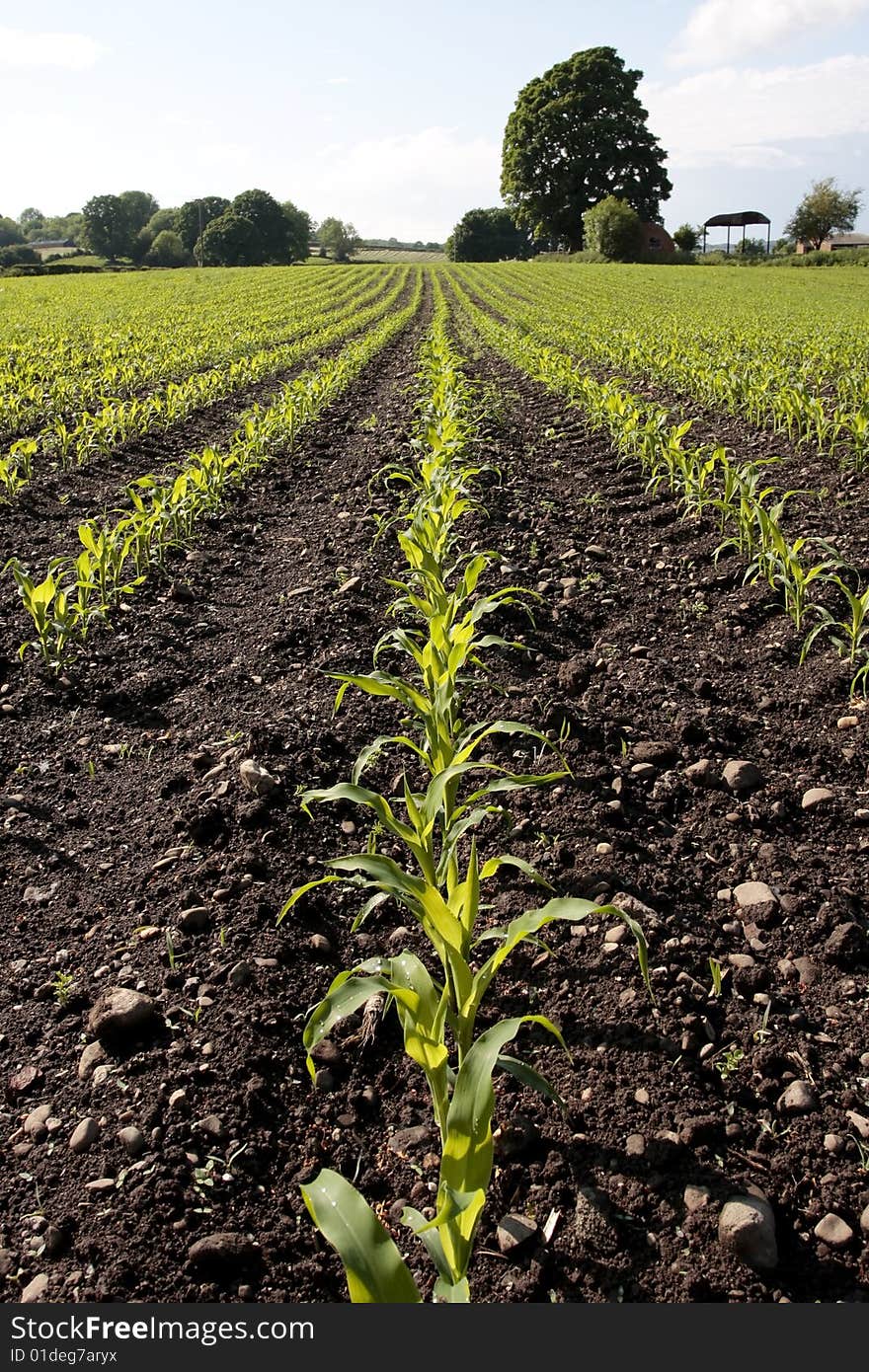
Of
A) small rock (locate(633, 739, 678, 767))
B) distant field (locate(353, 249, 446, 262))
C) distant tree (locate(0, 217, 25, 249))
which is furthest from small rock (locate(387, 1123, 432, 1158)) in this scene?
distant tree (locate(0, 217, 25, 249))

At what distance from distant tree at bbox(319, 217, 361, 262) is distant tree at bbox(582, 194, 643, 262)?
48206 millimetres

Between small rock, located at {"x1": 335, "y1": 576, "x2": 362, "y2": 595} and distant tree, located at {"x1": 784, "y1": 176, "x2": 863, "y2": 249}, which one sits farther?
distant tree, located at {"x1": 784, "y1": 176, "x2": 863, "y2": 249}

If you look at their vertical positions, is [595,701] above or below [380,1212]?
above

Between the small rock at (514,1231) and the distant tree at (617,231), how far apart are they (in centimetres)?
5458

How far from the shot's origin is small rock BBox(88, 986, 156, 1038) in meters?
2.20

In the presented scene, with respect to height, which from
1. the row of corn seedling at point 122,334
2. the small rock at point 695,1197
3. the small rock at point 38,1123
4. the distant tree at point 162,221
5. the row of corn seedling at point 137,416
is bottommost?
the small rock at point 695,1197

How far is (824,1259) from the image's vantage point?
5.42 ft

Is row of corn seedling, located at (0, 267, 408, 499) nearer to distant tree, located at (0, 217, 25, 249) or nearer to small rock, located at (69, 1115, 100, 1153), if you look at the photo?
small rock, located at (69, 1115, 100, 1153)

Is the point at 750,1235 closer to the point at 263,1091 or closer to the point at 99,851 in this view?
the point at 263,1091

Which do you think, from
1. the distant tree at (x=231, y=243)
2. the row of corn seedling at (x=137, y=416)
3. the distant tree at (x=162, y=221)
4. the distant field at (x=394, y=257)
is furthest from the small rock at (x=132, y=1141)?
the distant tree at (x=162, y=221)

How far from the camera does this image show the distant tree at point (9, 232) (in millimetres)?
122644

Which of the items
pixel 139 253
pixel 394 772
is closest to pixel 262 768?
pixel 394 772

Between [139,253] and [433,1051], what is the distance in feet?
340

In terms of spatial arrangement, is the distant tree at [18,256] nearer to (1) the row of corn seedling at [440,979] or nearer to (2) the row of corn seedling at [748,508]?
(2) the row of corn seedling at [748,508]
